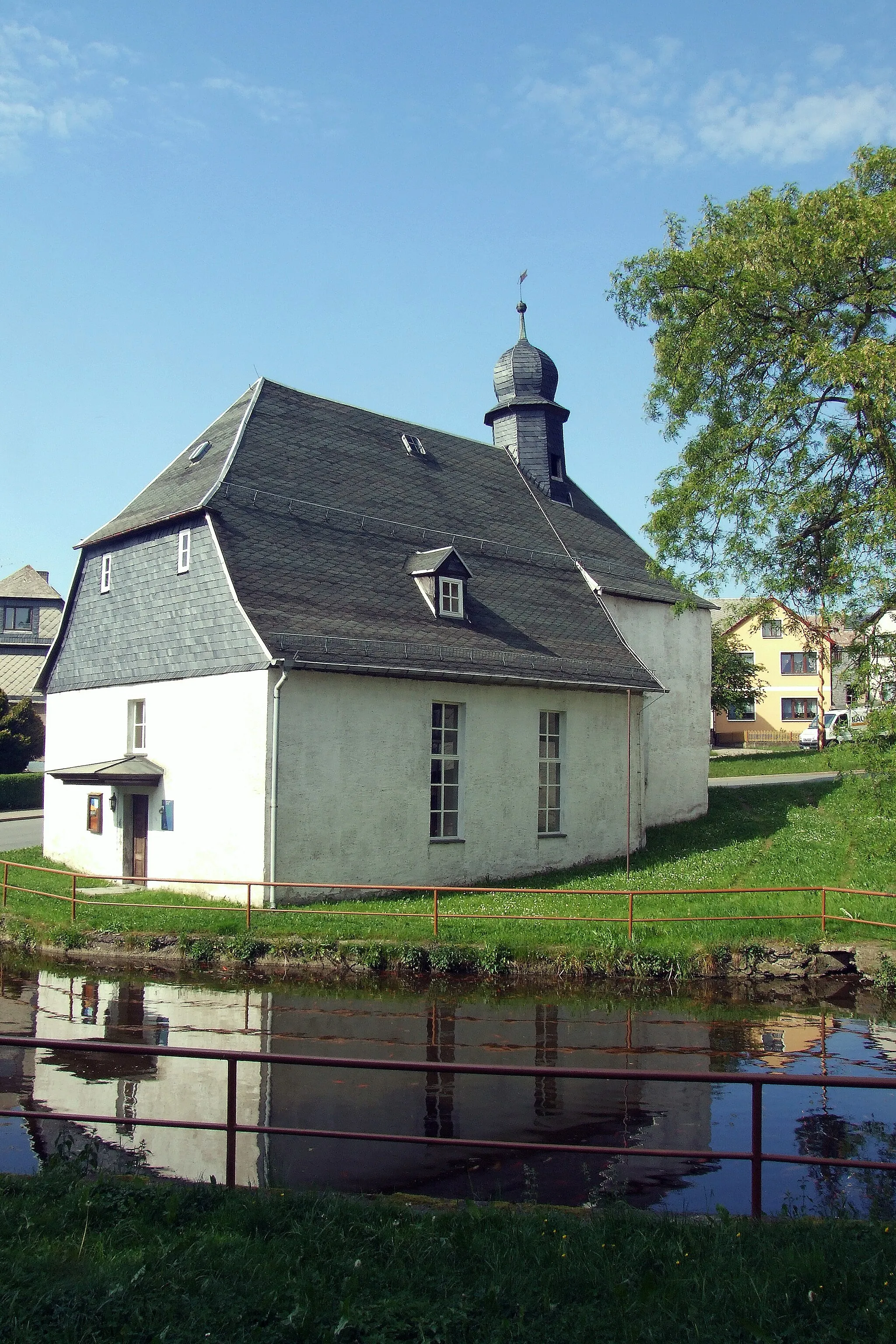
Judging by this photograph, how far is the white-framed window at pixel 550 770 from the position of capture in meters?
21.6

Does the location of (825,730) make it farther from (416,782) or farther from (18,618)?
(18,618)

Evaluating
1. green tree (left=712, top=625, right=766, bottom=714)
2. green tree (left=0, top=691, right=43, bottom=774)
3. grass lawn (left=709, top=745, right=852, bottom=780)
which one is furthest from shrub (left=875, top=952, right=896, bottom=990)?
green tree (left=712, top=625, right=766, bottom=714)

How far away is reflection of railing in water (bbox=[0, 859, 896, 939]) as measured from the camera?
15.2m

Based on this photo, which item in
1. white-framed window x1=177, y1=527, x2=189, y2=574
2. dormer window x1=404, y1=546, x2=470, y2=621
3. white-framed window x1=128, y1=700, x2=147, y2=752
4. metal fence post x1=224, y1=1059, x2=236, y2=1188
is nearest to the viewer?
metal fence post x1=224, y1=1059, x2=236, y2=1188

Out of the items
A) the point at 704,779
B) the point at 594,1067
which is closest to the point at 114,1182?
the point at 594,1067

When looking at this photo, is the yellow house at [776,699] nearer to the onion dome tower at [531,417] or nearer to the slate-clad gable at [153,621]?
the onion dome tower at [531,417]

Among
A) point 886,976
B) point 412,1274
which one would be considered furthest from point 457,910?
point 412,1274

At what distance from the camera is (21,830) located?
3036cm

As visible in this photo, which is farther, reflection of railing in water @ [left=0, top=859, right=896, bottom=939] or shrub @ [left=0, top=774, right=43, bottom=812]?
shrub @ [left=0, top=774, right=43, bottom=812]

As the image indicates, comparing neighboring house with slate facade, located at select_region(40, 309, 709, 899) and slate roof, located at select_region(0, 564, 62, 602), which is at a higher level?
slate roof, located at select_region(0, 564, 62, 602)

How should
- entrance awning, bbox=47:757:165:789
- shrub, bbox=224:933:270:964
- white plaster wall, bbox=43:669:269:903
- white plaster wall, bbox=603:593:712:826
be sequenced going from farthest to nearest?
white plaster wall, bbox=603:593:712:826 → entrance awning, bbox=47:757:165:789 → white plaster wall, bbox=43:669:269:903 → shrub, bbox=224:933:270:964

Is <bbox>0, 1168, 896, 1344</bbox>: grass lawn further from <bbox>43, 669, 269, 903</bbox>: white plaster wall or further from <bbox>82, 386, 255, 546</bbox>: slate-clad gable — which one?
<bbox>82, 386, 255, 546</bbox>: slate-clad gable

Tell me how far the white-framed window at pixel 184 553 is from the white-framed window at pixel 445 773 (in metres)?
4.99

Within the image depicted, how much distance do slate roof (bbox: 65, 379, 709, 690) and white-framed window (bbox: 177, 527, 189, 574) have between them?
408 mm
